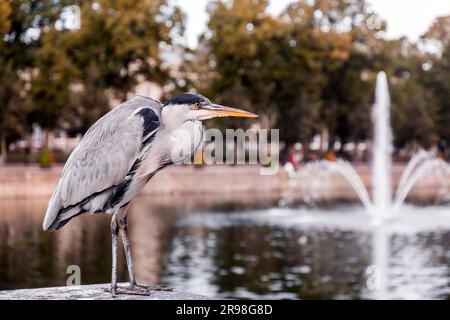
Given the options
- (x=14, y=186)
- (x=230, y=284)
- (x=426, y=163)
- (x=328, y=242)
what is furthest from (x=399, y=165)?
(x=230, y=284)

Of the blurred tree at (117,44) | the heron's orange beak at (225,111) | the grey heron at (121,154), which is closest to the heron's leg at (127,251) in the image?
the grey heron at (121,154)

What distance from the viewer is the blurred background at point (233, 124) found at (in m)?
24.6

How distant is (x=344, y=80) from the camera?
233 ft

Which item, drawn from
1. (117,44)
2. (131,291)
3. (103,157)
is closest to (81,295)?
(131,291)

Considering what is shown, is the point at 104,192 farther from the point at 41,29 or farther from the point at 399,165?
the point at 399,165

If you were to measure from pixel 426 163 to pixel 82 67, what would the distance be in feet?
91.3

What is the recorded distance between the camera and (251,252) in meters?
27.8

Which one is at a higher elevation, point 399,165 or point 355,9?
point 355,9

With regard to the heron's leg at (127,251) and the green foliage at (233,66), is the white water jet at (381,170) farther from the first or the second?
the heron's leg at (127,251)

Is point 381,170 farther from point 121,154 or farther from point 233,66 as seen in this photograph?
point 121,154

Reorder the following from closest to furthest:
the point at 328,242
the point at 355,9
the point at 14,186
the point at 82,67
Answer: the point at 328,242, the point at 14,186, the point at 82,67, the point at 355,9

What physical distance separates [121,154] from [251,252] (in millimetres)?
22359

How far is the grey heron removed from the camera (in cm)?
550
